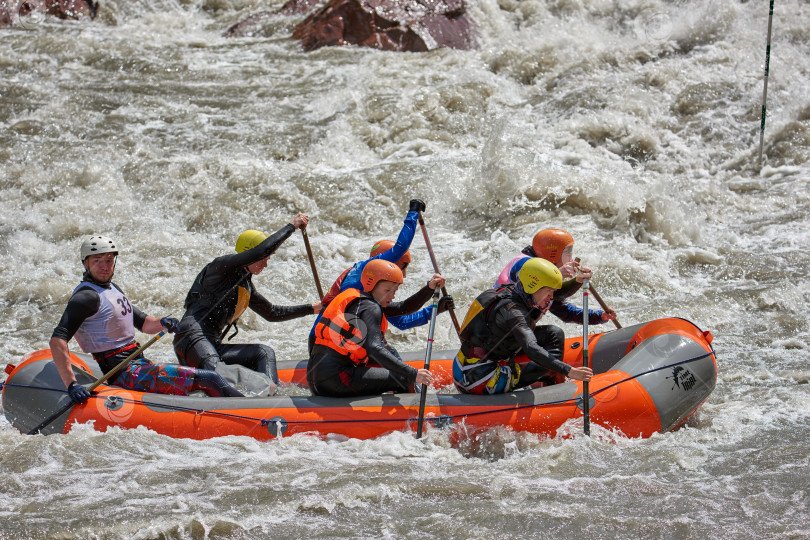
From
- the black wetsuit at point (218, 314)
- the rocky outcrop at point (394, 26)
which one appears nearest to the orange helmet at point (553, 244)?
the black wetsuit at point (218, 314)

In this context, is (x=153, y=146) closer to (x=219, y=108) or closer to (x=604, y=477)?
(x=219, y=108)

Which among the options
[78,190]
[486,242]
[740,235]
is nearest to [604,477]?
[486,242]

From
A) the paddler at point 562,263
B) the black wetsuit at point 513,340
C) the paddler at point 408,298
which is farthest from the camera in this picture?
the paddler at point 562,263

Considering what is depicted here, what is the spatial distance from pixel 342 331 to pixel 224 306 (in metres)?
1.11

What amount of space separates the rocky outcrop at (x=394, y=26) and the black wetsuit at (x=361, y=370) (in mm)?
9737

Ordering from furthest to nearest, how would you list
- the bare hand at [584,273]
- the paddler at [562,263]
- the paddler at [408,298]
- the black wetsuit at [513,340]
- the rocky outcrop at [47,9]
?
the rocky outcrop at [47,9], the paddler at [562,263], the paddler at [408,298], the bare hand at [584,273], the black wetsuit at [513,340]

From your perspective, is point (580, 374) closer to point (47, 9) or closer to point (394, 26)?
point (394, 26)

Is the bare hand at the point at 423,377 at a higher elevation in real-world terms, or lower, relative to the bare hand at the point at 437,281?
lower

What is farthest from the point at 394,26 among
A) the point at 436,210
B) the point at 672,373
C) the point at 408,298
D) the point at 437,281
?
the point at 672,373

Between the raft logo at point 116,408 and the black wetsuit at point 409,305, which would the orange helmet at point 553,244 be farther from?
the raft logo at point 116,408

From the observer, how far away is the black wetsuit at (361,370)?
17.0 feet

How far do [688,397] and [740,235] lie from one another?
16.3 feet

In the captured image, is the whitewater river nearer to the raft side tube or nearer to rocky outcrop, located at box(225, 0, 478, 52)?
the raft side tube

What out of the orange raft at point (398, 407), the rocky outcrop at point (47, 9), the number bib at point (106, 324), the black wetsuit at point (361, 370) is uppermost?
the rocky outcrop at point (47, 9)
